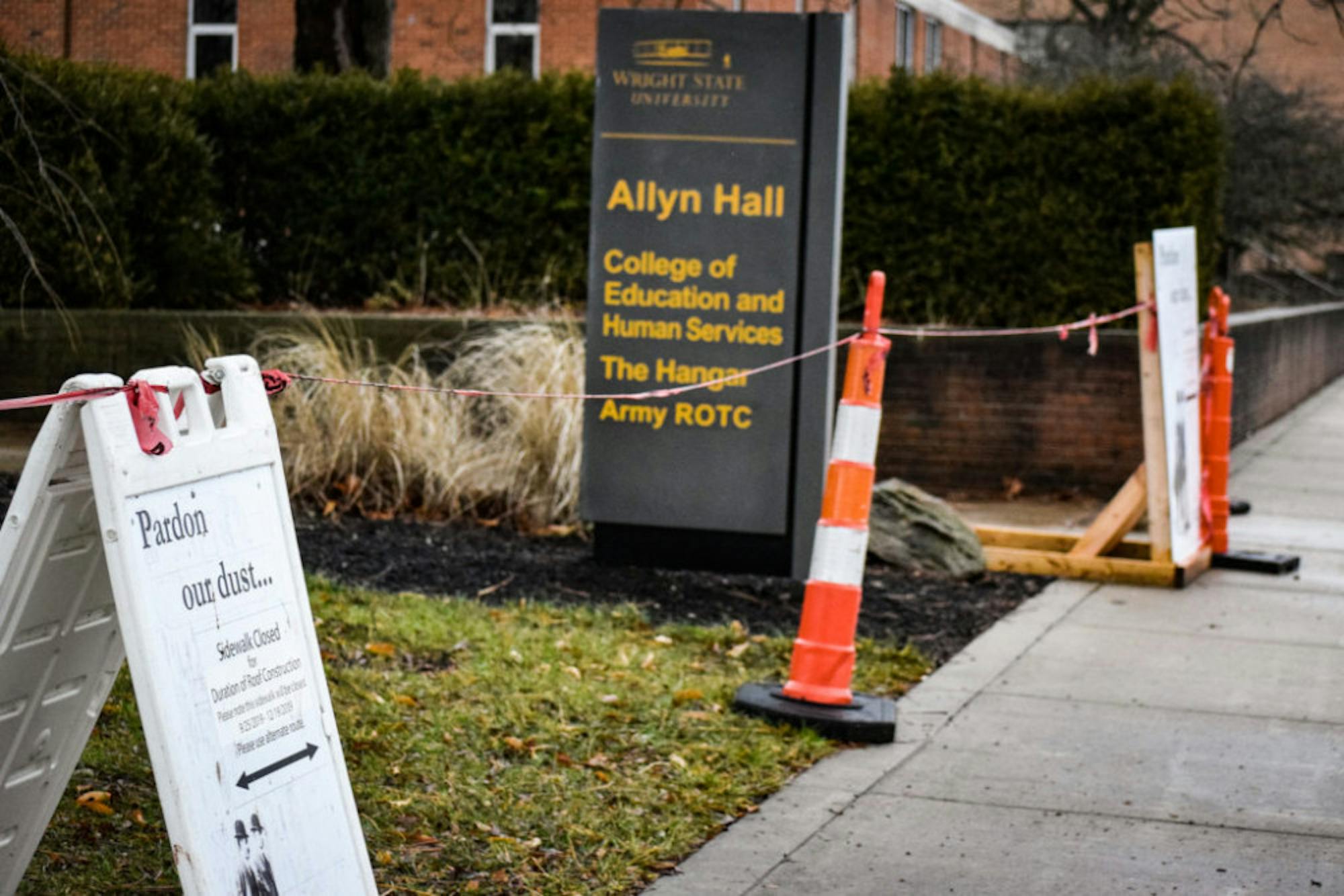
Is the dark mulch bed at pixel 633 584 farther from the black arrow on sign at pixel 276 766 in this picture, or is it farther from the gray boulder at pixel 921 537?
the black arrow on sign at pixel 276 766

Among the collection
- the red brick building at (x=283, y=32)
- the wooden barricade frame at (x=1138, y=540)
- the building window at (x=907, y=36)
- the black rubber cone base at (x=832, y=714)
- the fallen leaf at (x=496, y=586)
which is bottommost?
the black rubber cone base at (x=832, y=714)

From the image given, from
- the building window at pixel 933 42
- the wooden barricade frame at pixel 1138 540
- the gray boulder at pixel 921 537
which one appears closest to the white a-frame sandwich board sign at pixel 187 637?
the gray boulder at pixel 921 537

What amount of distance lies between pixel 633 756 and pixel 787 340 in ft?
10.1

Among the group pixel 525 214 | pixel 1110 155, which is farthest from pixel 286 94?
pixel 1110 155

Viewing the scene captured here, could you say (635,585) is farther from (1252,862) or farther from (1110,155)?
(1110,155)

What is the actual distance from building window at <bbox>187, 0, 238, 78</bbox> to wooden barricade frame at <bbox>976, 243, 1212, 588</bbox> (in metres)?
19.5

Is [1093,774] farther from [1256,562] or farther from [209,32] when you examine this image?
[209,32]

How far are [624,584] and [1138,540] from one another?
3143mm

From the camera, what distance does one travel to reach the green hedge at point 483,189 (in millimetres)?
12367

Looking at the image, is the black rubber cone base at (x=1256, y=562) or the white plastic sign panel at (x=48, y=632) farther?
the black rubber cone base at (x=1256, y=562)

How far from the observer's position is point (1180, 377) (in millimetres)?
8789

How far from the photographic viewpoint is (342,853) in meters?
3.59

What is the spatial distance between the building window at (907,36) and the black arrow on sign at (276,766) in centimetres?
3386

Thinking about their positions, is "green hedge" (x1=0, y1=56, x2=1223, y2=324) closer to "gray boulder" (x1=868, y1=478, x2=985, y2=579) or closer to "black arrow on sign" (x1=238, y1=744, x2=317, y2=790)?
"gray boulder" (x1=868, y1=478, x2=985, y2=579)
